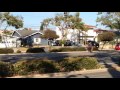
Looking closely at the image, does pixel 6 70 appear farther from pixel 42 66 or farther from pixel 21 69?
pixel 42 66

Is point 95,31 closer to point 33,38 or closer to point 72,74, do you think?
point 33,38

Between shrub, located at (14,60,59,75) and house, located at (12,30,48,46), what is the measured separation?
49.2 m

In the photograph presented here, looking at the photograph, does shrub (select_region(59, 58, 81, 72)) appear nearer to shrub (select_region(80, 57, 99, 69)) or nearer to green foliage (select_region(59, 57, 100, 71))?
green foliage (select_region(59, 57, 100, 71))

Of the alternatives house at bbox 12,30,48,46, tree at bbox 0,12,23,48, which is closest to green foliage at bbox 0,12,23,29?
tree at bbox 0,12,23,48

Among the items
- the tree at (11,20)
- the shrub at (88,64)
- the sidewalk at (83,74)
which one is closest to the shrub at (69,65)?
the shrub at (88,64)

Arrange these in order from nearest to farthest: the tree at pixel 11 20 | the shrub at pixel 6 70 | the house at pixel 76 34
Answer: the shrub at pixel 6 70, the tree at pixel 11 20, the house at pixel 76 34

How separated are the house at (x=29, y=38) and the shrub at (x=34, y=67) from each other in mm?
49159

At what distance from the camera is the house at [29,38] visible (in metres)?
65.8

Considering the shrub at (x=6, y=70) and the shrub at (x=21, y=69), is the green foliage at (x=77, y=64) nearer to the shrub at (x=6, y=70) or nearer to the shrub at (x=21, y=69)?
the shrub at (x=21, y=69)

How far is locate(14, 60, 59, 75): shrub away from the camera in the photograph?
1447 centimetres

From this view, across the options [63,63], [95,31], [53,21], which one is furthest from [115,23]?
[95,31]
